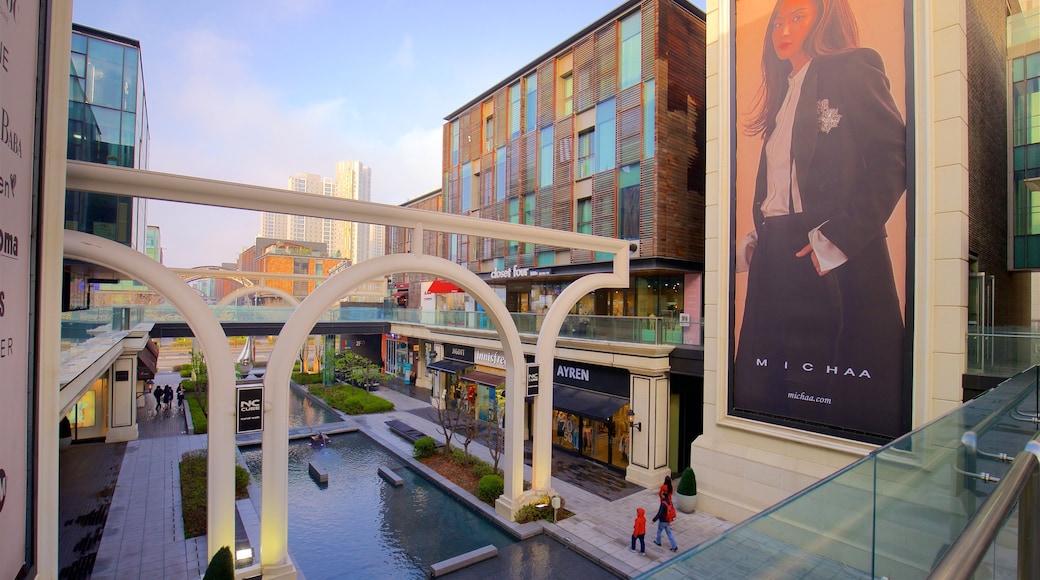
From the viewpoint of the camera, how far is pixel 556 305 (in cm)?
1449

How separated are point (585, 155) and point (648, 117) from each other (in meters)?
3.56

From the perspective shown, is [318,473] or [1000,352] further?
[318,473]

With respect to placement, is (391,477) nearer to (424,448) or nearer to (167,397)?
(424,448)

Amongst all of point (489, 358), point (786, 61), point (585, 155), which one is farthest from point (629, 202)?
point (489, 358)

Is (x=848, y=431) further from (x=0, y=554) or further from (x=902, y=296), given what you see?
(x=0, y=554)

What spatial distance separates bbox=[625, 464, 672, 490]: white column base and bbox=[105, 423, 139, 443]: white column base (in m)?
20.8

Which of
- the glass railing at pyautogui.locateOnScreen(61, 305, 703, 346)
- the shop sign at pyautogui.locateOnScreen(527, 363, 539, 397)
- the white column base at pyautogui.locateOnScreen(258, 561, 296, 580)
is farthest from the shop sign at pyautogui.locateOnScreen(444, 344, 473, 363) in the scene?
the white column base at pyautogui.locateOnScreen(258, 561, 296, 580)

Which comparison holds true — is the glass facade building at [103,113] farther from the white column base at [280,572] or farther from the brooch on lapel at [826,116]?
the brooch on lapel at [826,116]

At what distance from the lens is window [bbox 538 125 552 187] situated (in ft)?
78.0

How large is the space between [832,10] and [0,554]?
16.3 m

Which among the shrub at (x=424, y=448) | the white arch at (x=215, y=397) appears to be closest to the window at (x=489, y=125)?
the shrub at (x=424, y=448)

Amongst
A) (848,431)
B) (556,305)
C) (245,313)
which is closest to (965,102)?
(848,431)

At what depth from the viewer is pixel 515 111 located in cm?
2630

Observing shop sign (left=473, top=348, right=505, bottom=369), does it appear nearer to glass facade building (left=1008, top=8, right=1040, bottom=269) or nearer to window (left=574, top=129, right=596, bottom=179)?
window (left=574, top=129, right=596, bottom=179)
